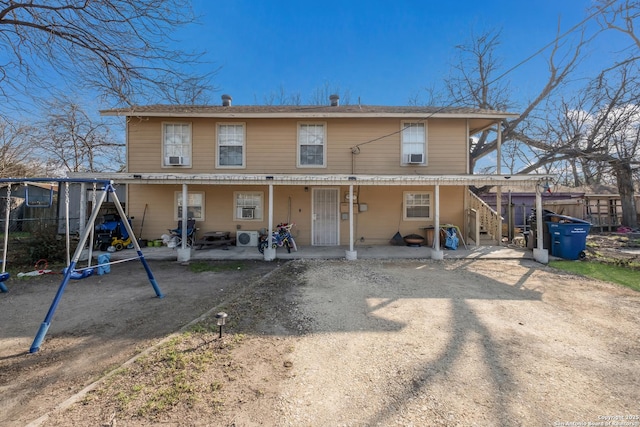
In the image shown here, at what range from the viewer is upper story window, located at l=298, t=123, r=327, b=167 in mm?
10211

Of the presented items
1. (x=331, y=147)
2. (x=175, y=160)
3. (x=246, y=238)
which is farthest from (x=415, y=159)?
(x=175, y=160)

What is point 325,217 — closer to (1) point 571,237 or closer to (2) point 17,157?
(1) point 571,237

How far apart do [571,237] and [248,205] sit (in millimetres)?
10622

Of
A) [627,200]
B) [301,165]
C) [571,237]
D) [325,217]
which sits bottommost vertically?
[571,237]

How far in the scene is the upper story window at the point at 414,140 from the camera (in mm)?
10125

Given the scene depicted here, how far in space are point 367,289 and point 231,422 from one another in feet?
12.5

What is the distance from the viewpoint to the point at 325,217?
33.2 feet

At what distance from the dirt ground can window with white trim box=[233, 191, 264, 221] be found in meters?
4.74

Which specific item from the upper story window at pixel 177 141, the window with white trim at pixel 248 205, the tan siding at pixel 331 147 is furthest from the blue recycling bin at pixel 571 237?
the upper story window at pixel 177 141

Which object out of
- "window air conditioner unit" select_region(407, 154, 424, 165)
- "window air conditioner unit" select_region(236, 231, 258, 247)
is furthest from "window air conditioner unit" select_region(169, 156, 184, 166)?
Result: "window air conditioner unit" select_region(407, 154, 424, 165)

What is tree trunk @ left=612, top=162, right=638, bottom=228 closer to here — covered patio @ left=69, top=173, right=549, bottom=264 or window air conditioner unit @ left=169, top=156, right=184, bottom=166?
covered patio @ left=69, top=173, right=549, bottom=264

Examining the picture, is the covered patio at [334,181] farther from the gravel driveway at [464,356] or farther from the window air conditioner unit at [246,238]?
the gravel driveway at [464,356]

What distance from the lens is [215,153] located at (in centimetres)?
1015

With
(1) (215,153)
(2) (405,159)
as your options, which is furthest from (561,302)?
(1) (215,153)
